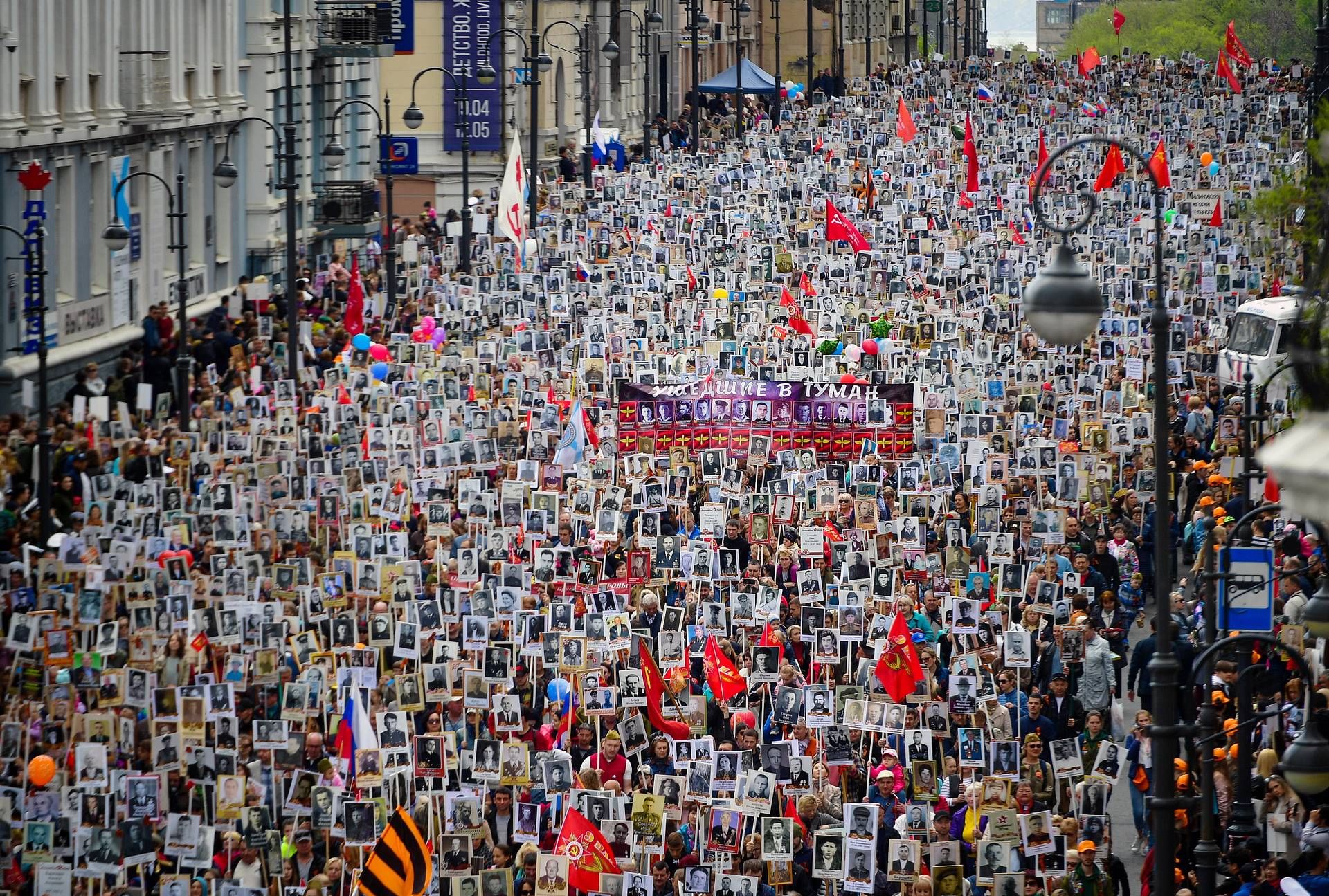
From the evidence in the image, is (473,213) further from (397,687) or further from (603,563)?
(397,687)

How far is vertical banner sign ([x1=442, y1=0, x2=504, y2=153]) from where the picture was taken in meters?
63.5

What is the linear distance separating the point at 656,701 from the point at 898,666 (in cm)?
182

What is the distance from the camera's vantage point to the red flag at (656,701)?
16750 millimetres

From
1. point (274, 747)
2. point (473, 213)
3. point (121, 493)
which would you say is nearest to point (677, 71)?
point (473, 213)

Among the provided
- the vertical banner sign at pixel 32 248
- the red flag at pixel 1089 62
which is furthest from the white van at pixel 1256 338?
the red flag at pixel 1089 62

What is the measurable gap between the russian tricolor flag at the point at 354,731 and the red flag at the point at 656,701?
2151 millimetres

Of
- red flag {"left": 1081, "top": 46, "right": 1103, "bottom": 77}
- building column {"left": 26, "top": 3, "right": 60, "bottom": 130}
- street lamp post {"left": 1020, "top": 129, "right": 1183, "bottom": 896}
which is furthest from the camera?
red flag {"left": 1081, "top": 46, "right": 1103, "bottom": 77}

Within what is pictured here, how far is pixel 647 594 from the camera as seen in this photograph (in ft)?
62.0

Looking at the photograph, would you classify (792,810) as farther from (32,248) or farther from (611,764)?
(32,248)

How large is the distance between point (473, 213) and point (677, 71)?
48.9 m

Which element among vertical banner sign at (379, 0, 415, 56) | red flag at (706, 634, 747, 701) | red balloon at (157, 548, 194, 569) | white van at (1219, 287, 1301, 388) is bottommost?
red flag at (706, 634, 747, 701)

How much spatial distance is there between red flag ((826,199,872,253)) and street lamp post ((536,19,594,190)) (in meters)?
9.49

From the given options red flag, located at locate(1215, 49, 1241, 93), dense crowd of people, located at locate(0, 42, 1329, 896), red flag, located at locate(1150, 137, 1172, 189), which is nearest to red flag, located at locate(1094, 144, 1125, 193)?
red flag, located at locate(1150, 137, 1172, 189)

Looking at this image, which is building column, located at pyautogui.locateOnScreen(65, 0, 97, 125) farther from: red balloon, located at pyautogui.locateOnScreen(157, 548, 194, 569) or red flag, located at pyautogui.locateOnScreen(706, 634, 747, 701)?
red flag, located at pyautogui.locateOnScreen(706, 634, 747, 701)
